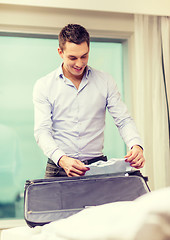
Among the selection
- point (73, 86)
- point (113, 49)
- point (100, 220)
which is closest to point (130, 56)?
point (113, 49)

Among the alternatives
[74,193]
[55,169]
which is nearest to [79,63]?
[55,169]

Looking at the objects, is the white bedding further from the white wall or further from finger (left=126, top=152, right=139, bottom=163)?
the white wall

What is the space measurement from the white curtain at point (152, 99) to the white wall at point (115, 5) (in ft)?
0.34

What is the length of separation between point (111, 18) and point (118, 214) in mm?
3287

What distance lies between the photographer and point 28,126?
3424 millimetres

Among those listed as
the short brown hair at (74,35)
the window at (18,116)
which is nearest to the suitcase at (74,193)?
the short brown hair at (74,35)

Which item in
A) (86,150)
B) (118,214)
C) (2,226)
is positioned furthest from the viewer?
(2,226)

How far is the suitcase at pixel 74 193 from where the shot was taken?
3.93ft

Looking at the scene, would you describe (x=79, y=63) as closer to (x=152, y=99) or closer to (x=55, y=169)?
(x=55, y=169)

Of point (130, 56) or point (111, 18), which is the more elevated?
point (111, 18)

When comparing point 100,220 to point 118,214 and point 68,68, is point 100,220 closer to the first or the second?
point 118,214

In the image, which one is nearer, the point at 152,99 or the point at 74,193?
the point at 74,193

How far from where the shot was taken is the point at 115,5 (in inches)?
132

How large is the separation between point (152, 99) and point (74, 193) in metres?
2.44
